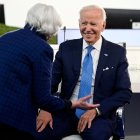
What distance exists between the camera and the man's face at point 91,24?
7.07ft

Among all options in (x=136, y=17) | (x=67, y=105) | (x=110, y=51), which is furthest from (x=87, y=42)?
(x=136, y=17)

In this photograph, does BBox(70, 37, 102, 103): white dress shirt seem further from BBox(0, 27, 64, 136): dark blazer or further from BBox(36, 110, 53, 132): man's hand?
BBox(0, 27, 64, 136): dark blazer

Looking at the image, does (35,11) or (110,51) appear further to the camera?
(110,51)

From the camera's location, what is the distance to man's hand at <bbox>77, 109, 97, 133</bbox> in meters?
1.98

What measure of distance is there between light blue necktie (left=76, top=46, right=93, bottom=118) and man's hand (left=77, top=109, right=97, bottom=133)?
0.34ft

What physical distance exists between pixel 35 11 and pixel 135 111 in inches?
77.0

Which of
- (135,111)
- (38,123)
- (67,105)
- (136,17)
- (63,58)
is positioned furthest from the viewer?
(135,111)

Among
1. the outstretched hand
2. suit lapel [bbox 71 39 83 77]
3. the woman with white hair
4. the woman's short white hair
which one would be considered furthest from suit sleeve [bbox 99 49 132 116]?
the woman's short white hair

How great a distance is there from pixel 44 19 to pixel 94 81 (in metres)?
0.54

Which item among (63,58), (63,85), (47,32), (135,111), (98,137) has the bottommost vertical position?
(135,111)

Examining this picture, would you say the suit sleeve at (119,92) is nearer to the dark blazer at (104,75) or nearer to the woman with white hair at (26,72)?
the dark blazer at (104,75)

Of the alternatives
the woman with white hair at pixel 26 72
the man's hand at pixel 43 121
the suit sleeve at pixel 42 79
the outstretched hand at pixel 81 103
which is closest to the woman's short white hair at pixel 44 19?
the woman with white hair at pixel 26 72

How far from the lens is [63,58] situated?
85.4 inches

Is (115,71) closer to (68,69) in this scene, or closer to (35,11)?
(68,69)
